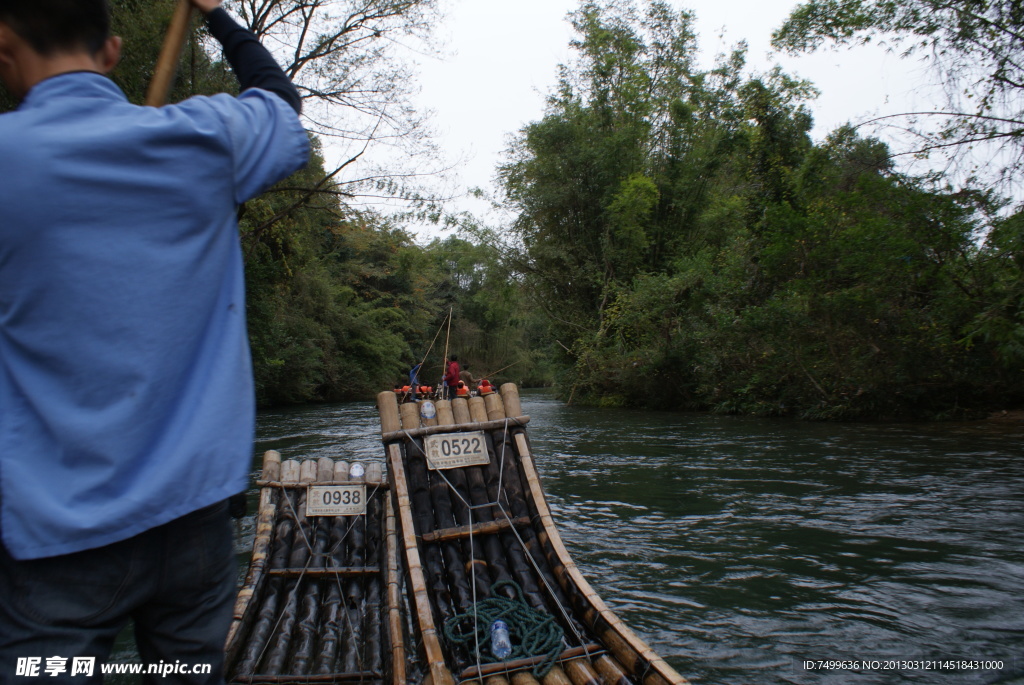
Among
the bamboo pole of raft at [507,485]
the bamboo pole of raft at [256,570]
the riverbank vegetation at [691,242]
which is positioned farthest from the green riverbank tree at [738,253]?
the bamboo pole of raft at [256,570]

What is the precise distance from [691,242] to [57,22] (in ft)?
76.3

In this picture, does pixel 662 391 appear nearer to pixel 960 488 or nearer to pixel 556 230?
pixel 556 230

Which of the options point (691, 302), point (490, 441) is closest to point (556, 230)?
point (691, 302)

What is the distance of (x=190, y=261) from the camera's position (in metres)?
1.15

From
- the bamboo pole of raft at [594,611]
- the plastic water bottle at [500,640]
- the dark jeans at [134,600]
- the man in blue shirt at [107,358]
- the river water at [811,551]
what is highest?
the man in blue shirt at [107,358]

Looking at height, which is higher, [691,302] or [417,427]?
[691,302]

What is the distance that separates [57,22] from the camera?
1.12 metres

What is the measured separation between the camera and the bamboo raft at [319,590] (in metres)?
3.45

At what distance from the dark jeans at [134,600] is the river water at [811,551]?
299 centimetres

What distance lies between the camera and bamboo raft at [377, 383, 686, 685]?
3096 millimetres

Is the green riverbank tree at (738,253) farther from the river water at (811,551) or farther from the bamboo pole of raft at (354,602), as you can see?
the bamboo pole of raft at (354,602)

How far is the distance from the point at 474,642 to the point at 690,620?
5.21 feet

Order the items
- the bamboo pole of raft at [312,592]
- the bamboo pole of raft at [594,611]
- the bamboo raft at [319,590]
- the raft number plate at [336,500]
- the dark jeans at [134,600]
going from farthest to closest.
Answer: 1. the raft number plate at [336,500]
2. the bamboo pole of raft at [312,592]
3. the bamboo raft at [319,590]
4. the bamboo pole of raft at [594,611]
5. the dark jeans at [134,600]

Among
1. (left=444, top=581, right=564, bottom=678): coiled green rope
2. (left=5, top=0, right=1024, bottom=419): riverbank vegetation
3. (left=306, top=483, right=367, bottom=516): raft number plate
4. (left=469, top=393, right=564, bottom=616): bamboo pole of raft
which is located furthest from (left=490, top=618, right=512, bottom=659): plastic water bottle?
(left=5, top=0, right=1024, bottom=419): riverbank vegetation
